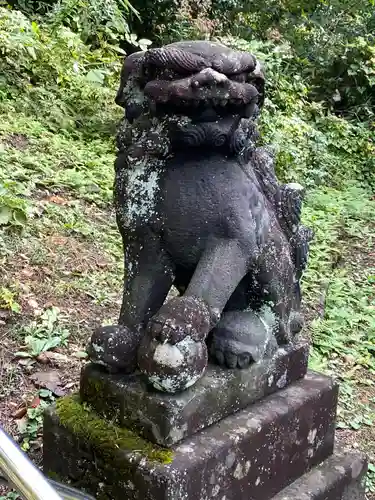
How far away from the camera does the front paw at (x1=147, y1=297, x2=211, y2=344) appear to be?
1660mm

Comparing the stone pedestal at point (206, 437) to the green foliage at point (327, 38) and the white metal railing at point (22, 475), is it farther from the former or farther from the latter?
the green foliage at point (327, 38)

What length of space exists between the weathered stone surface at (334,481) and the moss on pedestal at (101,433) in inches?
Answer: 20.2

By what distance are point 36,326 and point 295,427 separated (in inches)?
57.1

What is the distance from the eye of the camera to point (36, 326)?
3.05 m

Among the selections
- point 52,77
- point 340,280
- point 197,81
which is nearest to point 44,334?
point 197,81

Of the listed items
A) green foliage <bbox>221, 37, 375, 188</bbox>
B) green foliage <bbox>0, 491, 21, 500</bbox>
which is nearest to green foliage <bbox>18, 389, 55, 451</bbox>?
green foliage <bbox>0, 491, 21, 500</bbox>

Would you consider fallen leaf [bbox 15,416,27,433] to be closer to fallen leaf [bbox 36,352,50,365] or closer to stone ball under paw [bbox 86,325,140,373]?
fallen leaf [bbox 36,352,50,365]

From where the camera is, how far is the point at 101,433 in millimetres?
1817

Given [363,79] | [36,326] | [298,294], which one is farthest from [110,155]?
[363,79]

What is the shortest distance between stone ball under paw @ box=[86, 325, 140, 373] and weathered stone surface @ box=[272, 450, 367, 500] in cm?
64

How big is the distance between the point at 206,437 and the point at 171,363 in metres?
0.28

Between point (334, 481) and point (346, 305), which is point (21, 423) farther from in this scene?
point (346, 305)

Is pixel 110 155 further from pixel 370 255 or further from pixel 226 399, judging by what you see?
pixel 226 399

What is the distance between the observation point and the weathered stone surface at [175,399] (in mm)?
1714
